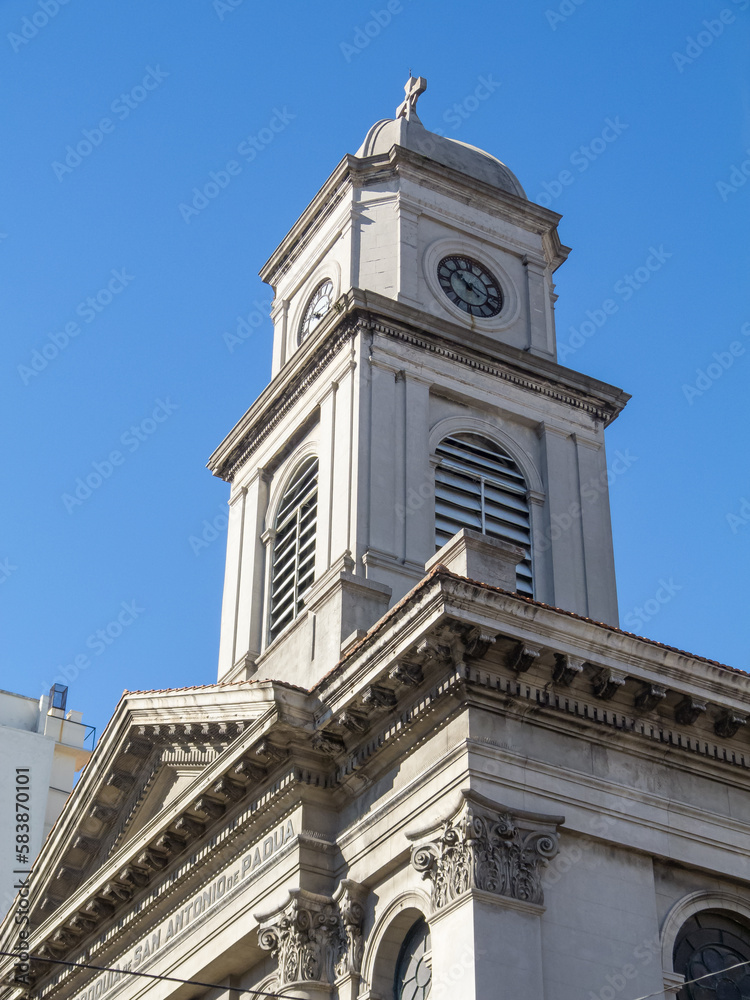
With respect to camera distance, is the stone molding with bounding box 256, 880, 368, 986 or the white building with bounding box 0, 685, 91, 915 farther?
the white building with bounding box 0, 685, 91, 915

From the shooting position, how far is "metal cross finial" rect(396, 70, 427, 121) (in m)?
41.2

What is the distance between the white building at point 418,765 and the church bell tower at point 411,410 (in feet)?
0.31

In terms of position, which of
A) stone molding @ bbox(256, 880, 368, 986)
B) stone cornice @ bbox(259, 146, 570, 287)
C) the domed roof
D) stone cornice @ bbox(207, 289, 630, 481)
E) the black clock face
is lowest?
stone molding @ bbox(256, 880, 368, 986)

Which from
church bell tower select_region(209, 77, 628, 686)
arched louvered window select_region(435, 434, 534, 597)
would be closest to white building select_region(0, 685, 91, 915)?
church bell tower select_region(209, 77, 628, 686)

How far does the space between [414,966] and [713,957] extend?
398 centimetres

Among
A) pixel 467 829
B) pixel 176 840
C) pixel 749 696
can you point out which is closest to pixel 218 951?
pixel 176 840

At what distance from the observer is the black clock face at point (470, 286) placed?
37094 mm

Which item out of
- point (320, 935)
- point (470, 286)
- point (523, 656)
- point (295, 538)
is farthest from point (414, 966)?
point (470, 286)

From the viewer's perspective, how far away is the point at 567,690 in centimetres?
2116

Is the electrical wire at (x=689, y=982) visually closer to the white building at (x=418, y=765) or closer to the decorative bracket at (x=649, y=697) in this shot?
the white building at (x=418, y=765)

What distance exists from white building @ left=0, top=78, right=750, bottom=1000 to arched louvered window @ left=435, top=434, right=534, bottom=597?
0.06 m

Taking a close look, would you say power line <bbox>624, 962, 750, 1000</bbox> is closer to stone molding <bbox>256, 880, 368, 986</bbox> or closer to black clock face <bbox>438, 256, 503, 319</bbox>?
stone molding <bbox>256, 880, 368, 986</bbox>

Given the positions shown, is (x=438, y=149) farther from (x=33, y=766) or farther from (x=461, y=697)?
(x=33, y=766)

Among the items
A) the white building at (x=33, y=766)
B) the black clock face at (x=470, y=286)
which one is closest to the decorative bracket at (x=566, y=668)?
the black clock face at (x=470, y=286)
